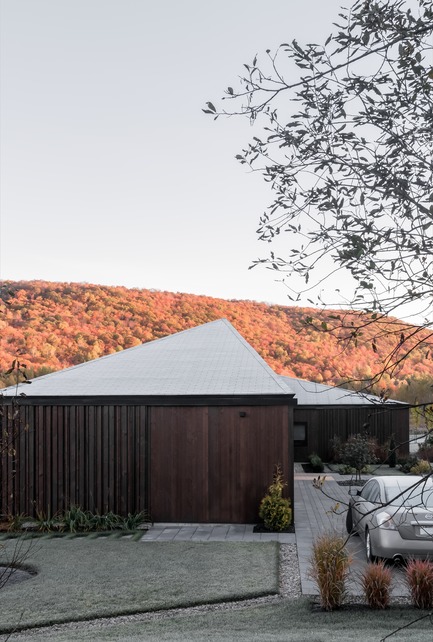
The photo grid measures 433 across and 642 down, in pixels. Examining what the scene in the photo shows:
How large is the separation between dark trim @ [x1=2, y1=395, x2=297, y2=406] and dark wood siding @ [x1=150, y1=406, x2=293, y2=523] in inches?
6.6

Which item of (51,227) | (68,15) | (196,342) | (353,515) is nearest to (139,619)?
(353,515)

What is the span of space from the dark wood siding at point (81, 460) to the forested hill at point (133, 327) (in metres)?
19.9

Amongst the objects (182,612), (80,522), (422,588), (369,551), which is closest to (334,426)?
(80,522)

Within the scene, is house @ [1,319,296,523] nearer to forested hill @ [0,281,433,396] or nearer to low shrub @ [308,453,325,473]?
low shrub @ [308,453,325,473]

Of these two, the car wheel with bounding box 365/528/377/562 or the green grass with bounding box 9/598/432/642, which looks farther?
the car wheel with bounding box 365/528/377/562

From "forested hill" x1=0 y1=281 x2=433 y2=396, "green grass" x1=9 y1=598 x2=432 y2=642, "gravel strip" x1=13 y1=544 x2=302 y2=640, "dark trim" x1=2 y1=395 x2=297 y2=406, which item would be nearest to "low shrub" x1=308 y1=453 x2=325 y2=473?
"dark trim" x1=2 y1=395 x2=297 y2=406

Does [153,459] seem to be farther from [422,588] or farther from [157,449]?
[422,588]

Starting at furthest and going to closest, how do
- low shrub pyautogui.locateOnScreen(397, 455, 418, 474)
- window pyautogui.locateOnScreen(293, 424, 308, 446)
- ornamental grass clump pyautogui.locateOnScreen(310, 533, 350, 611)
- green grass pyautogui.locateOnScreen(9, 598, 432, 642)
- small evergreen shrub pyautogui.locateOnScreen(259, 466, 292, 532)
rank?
window pyautogui.locateOnScreen(293, 424, 308, 446)
low shrub pyautogui.locateOnScreen(397, 455, 418, 474)
small evergreen shrub pyautogui.locateOnScreen(259, 466, 292, 532)
ornamental grass clump pyautogui.locateOnScreen(310, 533, 350, 611)
green grass pyautogui.locateOnScreen(9, 598, 432, 642)

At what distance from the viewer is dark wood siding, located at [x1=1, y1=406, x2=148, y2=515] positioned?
14000 millimetres

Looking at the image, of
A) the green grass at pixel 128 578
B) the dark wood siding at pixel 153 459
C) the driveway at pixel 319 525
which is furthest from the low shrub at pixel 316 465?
the green grass at pixel 128 578

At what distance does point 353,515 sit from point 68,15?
16.5m

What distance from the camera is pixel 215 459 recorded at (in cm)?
1389

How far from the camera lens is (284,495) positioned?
1358 centimetres

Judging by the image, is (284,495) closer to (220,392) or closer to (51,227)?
(220,392)
